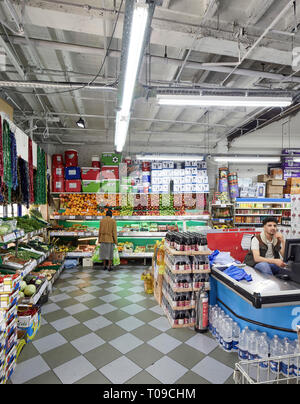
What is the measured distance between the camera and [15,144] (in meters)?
4.47

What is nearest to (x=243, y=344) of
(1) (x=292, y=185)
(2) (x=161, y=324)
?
(2) (x=161, y=324)

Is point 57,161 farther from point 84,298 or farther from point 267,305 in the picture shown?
point 267,305

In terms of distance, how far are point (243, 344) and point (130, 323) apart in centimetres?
190

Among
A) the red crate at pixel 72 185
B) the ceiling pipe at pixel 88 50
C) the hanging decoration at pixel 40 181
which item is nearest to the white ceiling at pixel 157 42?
the ceiling pipe at pixel 88 50

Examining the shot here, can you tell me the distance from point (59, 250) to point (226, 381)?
6883mm

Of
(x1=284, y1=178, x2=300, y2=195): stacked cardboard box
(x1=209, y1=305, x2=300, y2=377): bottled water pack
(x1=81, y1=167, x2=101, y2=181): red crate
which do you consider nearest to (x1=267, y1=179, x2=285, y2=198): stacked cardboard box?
(x1=284, y1=178, x2=300, y2=195): stacked cardboard box

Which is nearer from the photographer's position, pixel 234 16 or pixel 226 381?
pixel 226 381

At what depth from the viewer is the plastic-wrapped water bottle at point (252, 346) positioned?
2812 millimetres

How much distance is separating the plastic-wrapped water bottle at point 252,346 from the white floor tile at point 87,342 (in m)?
2.05

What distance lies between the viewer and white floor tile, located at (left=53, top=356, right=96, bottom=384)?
269 cm

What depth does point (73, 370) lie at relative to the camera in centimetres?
282

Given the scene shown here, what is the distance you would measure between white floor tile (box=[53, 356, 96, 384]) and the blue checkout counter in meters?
2.07

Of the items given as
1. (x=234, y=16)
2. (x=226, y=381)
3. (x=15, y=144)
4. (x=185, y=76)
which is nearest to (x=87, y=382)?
(x=226, y=381)
